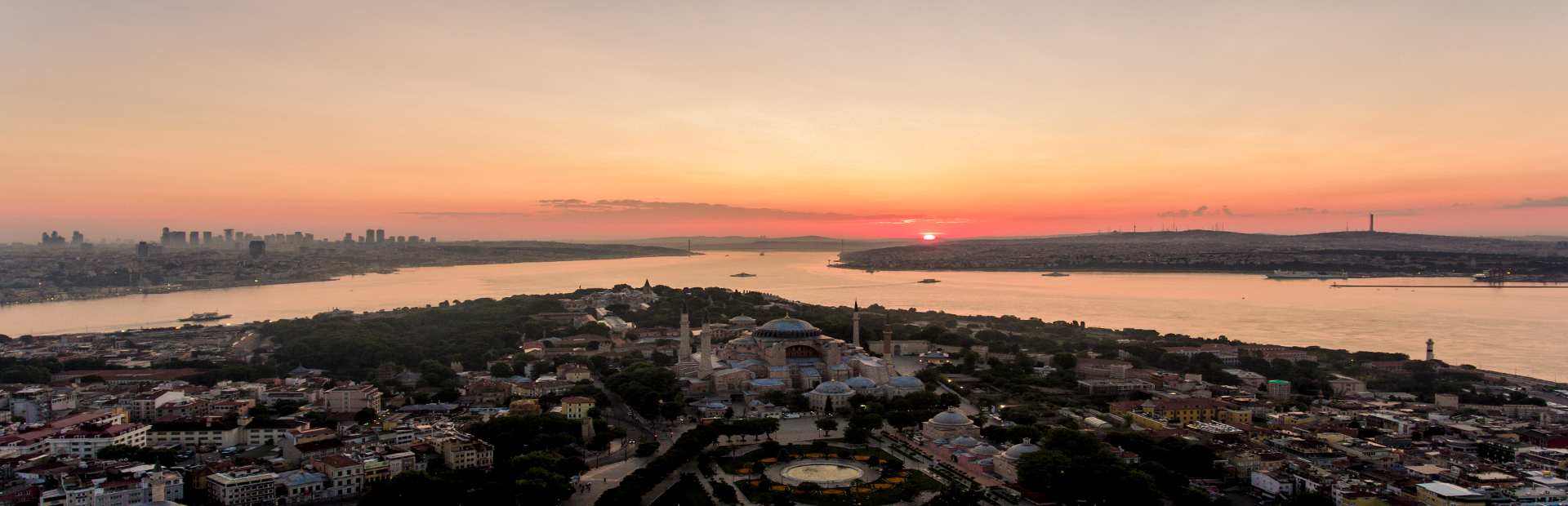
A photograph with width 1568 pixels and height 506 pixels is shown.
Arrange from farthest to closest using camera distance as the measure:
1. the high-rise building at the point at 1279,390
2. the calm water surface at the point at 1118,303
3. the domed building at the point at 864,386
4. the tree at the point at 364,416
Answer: the calm water surface at the point at 1118,303, the high-rise building at the point at 1279,390, the domed building at the point at 864,386, the tree at the point at 364,416

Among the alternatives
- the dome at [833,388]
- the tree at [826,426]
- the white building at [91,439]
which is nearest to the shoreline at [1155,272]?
the dome at [833,388]

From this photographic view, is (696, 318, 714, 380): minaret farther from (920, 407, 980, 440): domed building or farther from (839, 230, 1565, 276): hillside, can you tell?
(839, 230, 1565, 276): hillside

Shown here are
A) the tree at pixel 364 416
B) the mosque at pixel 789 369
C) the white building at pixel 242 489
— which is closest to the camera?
the white building at pixel 242 489

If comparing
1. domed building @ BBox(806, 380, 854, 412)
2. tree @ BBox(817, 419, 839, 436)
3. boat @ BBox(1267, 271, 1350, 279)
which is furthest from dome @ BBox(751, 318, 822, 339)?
boat @ BBox(1267, 271, 1350, 279)

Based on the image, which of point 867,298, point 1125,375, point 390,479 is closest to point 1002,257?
point 867,298

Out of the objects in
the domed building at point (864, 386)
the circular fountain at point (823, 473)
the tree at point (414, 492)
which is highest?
the domed building at point (864, 386)

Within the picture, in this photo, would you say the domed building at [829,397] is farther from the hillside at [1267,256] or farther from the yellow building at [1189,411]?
the hillside at [1267,256]

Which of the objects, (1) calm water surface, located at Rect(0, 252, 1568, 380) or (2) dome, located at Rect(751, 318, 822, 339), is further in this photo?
(1) calm water surface, located at Rect(0, 252, 1568, 380)
